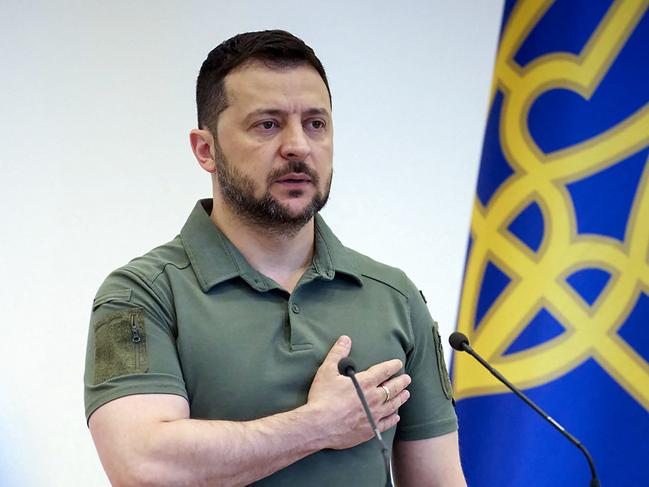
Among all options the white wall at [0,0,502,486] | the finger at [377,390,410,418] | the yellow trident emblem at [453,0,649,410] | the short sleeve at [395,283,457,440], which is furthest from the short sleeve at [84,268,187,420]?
the yellow trident emblem at [453,0,649,410]

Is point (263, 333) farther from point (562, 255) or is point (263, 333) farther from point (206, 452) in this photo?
point (562, 255)

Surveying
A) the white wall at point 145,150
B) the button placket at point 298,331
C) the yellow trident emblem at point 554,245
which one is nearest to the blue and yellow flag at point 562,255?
the yellow trident emblem at point 554,245

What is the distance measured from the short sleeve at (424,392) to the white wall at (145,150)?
1.14 metres

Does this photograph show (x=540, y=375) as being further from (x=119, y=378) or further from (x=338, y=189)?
(x=119, y=378)

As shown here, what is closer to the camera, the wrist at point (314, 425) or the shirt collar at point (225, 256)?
the wrist at point (314, 425)

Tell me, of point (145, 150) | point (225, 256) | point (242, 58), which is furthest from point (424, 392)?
point (145, 150)

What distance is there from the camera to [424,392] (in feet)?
5.32

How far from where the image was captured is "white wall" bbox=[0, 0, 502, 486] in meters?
2.43

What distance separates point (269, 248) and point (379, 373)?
0.32 metres

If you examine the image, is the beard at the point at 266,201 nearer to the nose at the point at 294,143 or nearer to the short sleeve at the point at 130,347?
the nose at the point at 294,143

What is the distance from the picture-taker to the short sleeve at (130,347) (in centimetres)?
136

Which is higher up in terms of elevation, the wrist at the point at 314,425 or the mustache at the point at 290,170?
the mustache at the point at 290,170

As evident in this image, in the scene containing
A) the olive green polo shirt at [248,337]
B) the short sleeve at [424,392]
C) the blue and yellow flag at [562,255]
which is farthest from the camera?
the blue and yellow flag at [562,255]

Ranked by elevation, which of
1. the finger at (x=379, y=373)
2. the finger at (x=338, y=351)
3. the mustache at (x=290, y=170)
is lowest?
the finger at (x=379, y=373)
